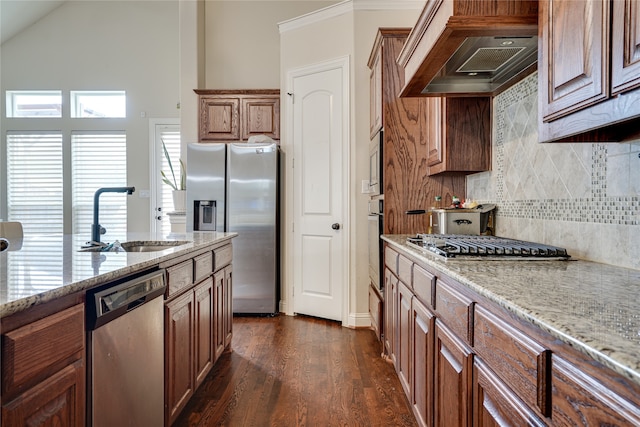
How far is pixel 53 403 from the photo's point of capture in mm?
879

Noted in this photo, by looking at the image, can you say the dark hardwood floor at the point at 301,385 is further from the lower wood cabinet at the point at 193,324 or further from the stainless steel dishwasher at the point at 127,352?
the stainless steel dishwasher at the point at 127,352

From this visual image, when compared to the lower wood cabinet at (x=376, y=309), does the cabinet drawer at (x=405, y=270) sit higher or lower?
Result: higher

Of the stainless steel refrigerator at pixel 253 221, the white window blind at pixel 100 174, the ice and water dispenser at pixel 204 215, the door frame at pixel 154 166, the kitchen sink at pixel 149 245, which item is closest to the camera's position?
the kitchen sink at pixel 149 245

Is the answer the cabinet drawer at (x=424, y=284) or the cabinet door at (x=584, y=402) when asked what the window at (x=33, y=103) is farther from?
the cabinet door at (x=584, y=402)

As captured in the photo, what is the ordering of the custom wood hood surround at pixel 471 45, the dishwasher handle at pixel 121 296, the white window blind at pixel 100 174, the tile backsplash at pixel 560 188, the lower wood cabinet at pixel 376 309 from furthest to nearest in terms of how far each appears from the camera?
the white window blind at pixel 100 174, the lower wood cabinet at pixel 376 309, the custom wood hood surround at pixel 471 45, the tile backsplash at pixel 560 188, the dishwasher handle at pixel 121 296

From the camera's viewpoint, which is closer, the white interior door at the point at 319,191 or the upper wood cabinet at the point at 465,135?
the upper wood cabinet at the point at 465,135

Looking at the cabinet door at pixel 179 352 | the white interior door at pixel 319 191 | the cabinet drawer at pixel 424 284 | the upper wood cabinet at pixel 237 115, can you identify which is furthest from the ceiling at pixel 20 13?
the cabinet drawer at pixel 424 284

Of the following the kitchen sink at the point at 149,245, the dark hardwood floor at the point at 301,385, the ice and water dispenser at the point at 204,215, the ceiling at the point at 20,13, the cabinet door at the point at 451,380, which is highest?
the ceiling at the point at 20,13

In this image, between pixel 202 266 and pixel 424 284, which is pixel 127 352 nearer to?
pixel 202 266

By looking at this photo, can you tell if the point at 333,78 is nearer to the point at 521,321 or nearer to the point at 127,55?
the point at 521,321

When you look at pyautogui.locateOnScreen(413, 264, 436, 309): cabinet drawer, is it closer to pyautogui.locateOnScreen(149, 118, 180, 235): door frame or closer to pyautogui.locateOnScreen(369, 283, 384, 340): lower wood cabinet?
pyautogui.locateOnScreen(369, 283, 384, 340): lower wood cabinet

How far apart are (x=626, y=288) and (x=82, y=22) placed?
280 inches

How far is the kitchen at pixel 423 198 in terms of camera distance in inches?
49.9

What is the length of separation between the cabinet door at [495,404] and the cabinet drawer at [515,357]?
0.08 feet
